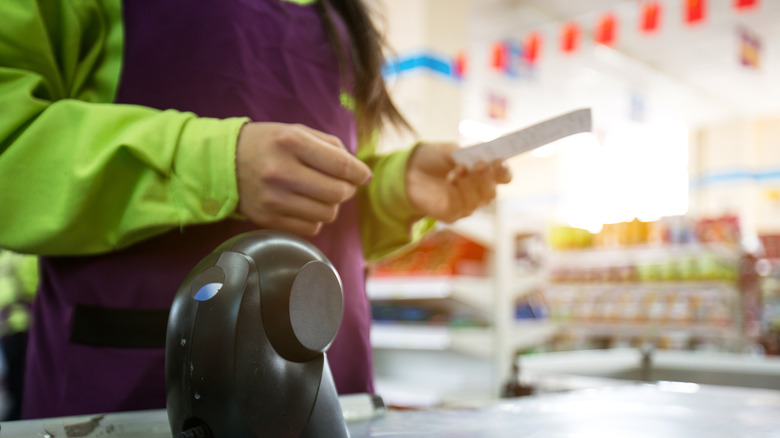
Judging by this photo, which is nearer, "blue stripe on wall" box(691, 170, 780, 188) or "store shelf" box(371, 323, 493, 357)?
"store shelf" box(371, 323, 493, 357)

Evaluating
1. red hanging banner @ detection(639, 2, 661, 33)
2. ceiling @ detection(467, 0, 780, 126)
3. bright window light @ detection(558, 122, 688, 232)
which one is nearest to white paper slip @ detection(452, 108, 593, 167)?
red hanging banner @ detection(639, 2, 661, 33)

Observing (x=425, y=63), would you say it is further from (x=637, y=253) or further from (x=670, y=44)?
(x=670, y=44)

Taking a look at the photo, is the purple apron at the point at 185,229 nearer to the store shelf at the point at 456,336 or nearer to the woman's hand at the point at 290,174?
the woman's hand at the point at 290,174

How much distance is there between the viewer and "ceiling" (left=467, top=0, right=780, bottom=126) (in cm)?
563

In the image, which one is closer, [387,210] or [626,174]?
[387,210]

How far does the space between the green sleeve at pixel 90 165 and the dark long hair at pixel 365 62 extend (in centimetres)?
37

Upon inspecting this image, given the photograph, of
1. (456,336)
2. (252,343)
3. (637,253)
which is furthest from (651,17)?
(252,343)

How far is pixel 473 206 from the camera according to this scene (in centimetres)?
94

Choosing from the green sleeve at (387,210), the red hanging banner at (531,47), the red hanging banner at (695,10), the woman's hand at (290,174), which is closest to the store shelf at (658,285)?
the red hanging banner at (695,10)

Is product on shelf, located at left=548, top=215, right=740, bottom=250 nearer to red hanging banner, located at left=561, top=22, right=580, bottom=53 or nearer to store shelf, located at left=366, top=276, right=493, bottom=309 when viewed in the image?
red hanging banner, located at left=561, top=22, right=580, bottom=53

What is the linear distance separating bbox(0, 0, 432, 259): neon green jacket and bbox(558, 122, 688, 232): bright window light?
9.46 metres

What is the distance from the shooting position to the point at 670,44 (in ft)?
21.5

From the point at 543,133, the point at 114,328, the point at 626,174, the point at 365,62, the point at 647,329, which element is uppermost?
the point at 626,174

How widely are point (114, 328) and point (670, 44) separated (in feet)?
23.0
